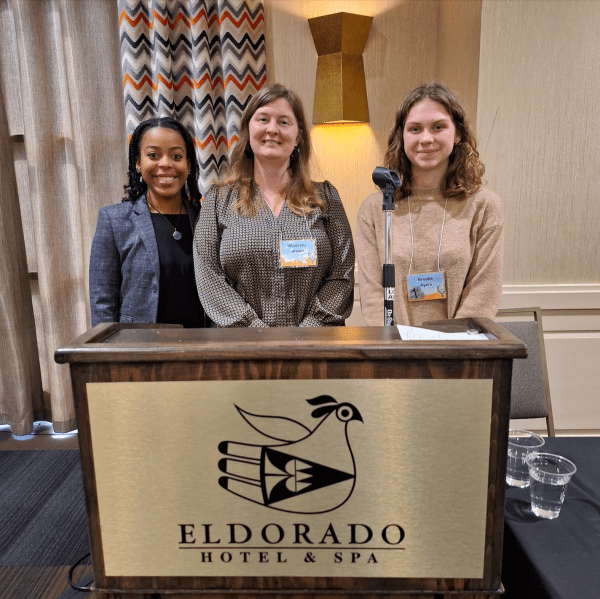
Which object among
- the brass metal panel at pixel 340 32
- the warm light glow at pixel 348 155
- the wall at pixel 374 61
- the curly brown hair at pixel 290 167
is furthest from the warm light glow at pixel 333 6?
the curly brown hair at pixel 290 167

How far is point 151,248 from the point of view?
172 cm

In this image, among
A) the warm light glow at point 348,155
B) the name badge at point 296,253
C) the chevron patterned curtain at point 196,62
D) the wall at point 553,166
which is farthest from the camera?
the warm light glow at point 348,155

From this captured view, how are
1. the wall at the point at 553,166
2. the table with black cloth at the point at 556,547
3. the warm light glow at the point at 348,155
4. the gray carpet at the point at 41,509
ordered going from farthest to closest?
the warm light glow at the point at 348,155 → the wall at the point at 553,166 → the gray carpet at the point at 41,509 → the table with black cloth at the point at 556,547

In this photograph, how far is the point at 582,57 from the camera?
2184mm

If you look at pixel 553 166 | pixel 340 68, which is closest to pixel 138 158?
pixel 340 68

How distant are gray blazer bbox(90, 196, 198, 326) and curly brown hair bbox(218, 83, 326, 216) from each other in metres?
0.25

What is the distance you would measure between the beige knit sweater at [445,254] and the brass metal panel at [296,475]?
817 mm

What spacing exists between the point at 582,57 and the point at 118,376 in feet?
7.76

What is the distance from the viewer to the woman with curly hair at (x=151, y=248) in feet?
5.65

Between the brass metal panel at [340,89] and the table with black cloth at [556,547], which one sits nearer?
the table with black cloth at [556,547]

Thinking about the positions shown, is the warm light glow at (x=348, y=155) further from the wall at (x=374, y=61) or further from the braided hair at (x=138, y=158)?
the braided hair at (x=138, y=158)

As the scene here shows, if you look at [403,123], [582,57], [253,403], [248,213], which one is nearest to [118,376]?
[253,403]

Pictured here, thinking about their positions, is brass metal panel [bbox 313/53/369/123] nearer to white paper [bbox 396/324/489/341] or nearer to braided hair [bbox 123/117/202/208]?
braided hair [bbox 123/117/202/208]

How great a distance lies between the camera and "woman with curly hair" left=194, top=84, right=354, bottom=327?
61.6 inches
